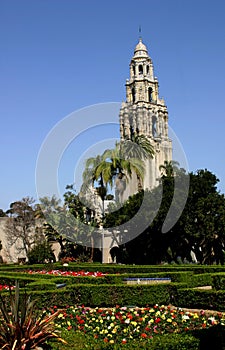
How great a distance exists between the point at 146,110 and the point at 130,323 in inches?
2194

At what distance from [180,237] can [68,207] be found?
11578 mm

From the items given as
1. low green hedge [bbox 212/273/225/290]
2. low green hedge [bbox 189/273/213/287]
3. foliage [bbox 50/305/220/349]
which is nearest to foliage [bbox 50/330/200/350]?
foliage [bbox 50/305/220/349]

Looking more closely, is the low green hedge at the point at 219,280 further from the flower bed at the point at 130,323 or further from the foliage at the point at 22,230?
the foliage at the point at 22,230

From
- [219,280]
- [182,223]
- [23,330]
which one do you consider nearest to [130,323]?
[23,330]

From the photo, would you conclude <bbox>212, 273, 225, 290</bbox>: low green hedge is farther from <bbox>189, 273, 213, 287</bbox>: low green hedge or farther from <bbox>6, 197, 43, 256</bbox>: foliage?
<bbox>6, 197, 43, 256</bbox>: foliage

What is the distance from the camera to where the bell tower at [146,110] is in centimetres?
6266

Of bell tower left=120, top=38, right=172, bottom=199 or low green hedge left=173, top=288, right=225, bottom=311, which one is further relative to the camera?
bell tower left=120, top=38, right=172, bottom=199

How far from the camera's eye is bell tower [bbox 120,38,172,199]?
206ft

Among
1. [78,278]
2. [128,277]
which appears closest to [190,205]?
[128,277]

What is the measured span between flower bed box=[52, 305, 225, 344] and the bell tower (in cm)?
5236

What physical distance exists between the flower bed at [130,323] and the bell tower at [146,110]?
52364 mm

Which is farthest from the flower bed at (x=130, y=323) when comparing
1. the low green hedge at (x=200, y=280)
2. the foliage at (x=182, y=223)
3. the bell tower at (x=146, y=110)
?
the bell tower at (x=146, y=110)

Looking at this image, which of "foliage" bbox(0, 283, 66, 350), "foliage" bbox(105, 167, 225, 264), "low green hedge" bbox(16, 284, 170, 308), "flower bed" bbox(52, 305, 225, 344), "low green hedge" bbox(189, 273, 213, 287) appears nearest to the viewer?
"foliage" bbox(0, 283, 66, 350)

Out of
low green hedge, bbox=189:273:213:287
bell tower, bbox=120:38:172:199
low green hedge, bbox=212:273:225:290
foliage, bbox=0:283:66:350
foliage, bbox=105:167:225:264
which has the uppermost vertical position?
bell tower, bbox=120:38:172:199
